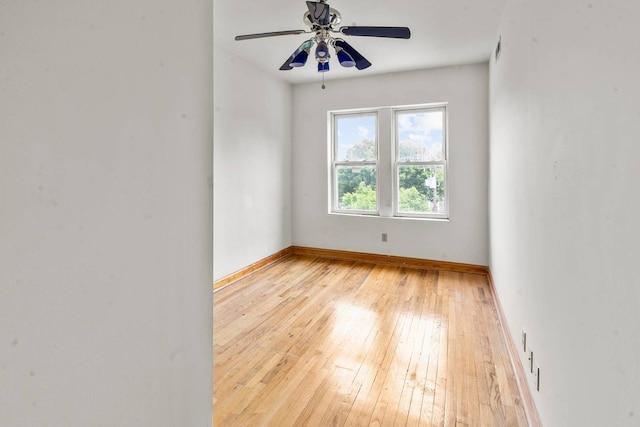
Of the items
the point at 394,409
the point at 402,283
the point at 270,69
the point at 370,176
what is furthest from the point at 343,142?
the point at 394,409

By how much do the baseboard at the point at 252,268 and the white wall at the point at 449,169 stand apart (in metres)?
0.32

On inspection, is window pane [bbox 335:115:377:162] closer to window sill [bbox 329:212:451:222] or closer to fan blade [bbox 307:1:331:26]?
window sill [bbox 329:212:451:222]

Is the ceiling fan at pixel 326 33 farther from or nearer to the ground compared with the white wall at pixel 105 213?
farther from the ground

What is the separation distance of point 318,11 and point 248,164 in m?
2.33

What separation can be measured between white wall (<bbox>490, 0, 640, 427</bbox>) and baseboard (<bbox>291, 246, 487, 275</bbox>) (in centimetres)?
240

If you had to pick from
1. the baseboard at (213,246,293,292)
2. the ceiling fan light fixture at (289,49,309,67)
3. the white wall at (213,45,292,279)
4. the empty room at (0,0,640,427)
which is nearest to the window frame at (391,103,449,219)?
the empty room at (0,0,640,427)

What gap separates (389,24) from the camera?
3.09 m

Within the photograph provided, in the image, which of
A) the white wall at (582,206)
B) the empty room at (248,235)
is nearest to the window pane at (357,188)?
the empty room at (248,235)

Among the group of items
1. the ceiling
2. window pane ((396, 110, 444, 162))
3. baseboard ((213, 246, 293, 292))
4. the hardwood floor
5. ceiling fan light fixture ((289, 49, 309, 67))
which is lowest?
the hardwood floor

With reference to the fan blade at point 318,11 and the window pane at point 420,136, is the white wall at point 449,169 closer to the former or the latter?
the window pane at point 420,136

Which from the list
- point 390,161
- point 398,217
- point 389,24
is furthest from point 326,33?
point 398,217

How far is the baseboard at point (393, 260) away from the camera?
438cm

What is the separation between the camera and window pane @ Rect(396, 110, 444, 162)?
4574 mm

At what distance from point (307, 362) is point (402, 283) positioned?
197 centimetres
